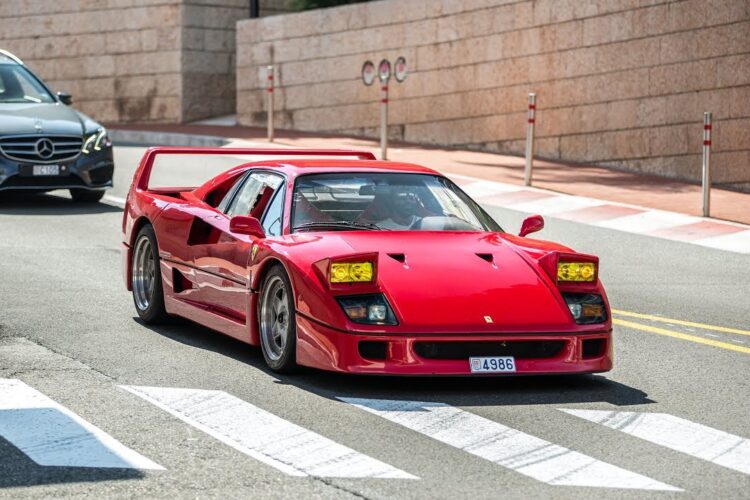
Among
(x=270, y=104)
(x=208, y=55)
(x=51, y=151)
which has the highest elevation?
(x=208, y=55)

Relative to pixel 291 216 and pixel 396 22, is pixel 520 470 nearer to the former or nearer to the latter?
pixel 291 216

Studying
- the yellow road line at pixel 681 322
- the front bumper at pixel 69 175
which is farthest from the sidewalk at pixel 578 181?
the yellow road line at pixel 681 322

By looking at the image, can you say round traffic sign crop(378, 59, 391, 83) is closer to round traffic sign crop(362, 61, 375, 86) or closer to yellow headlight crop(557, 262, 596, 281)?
round traffic sign crop(362, 61, 375, 86)

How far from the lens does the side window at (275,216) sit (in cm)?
881

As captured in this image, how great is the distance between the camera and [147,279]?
34.0ft

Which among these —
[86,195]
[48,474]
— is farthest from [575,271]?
[86,195]

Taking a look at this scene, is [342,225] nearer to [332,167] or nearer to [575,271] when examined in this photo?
[332,167]

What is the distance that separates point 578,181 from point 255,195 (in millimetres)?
12248

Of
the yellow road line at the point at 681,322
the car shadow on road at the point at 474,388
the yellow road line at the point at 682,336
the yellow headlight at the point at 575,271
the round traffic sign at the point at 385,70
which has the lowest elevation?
the yellow road line at the point at 681,322

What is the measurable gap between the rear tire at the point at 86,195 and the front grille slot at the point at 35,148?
2.27ft

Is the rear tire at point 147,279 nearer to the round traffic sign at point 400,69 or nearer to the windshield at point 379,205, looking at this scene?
the windshield at point 379,205

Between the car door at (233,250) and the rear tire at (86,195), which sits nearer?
the car door at (233,250)

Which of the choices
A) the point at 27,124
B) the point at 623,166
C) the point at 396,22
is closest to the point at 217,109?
the point at 396,22

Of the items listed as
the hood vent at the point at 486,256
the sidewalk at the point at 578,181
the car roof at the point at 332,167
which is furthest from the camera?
the sidewalk at the point at 578,181
